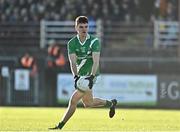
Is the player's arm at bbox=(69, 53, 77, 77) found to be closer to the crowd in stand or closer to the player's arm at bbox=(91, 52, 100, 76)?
the player's arm at bbox=(91, 52, 100, 76)

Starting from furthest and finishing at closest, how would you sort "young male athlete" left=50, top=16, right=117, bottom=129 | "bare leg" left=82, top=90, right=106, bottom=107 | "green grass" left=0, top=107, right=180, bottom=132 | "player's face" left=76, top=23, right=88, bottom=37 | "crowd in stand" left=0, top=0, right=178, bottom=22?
"crowd in stand" left=0, top=0, right=178, bottom=22 < "green grass" left=0, top=107, right=180, bottom=132 < "bare leg" left=82, top=90, right=106, bottom=107 < "young male athlete" left=50, top=16, right=117, bottom=129 < "player's face" left=76, top=23, right=88, bottom=37

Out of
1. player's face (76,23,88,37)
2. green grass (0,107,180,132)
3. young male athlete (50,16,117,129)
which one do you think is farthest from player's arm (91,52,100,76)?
green grass (0,107,180,132)

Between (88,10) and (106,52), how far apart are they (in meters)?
2.56

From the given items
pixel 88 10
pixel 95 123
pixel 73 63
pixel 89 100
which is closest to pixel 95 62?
pixel 73 63

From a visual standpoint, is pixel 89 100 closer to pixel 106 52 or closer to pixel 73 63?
pixel 73 63

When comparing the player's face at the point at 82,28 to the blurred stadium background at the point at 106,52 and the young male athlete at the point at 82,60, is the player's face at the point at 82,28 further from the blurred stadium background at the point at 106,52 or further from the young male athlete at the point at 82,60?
the blurred stadium background at the point at 106,52

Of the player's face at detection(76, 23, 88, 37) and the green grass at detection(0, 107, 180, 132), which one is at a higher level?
the player's face at detection(76, 23, 88, 37)

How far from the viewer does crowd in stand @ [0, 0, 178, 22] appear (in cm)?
3406

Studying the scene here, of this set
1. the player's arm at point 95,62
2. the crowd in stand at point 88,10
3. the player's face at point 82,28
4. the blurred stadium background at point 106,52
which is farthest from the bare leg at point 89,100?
the crowd in stand at point 88,10

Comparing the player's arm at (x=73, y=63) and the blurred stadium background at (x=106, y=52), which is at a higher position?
the player's arm at (x=73, y=63)

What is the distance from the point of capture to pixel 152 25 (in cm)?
3216

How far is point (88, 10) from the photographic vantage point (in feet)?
113

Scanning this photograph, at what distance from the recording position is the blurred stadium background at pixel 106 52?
1257 inches

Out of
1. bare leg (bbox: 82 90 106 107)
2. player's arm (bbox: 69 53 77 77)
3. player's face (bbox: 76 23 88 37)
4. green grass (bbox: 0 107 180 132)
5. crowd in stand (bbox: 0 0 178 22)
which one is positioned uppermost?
player's face (bbox: 76 23 88 37)
